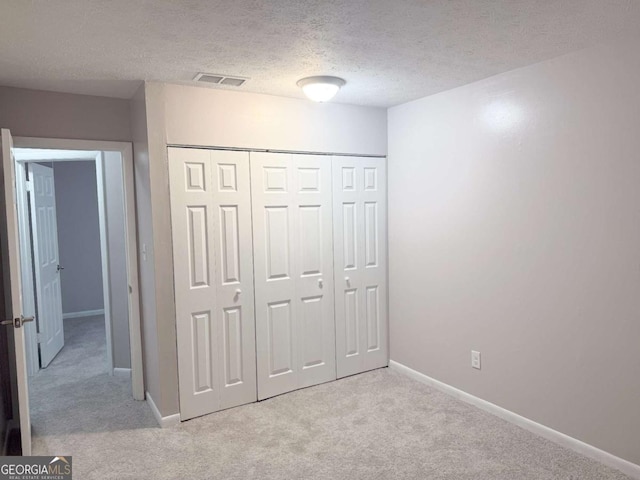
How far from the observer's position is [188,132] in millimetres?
3098

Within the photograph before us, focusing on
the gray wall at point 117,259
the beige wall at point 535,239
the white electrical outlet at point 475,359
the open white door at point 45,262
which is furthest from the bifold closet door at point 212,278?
the open white door at point 45,262

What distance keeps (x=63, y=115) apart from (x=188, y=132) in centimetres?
88

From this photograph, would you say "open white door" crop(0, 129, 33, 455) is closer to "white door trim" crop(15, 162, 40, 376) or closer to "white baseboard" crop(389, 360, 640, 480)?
"white door trim" crop(15, 162, 40, 376)

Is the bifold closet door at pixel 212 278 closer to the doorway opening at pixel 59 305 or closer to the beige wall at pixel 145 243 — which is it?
the beige wall at pixel 145 243

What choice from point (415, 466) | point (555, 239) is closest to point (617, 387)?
point (555, 239)

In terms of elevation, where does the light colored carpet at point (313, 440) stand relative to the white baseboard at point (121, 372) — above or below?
below

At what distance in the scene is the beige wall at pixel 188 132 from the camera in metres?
3.01

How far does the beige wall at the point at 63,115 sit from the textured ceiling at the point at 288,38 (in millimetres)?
102

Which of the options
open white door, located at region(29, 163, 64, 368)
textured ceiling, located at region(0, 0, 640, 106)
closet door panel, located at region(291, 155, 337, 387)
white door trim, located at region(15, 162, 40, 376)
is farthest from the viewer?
open white door, located at region(29, 163, 64, 368)

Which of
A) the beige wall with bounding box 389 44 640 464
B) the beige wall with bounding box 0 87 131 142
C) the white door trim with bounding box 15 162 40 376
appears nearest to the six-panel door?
the beige wall with bounding box 389 44 640 464

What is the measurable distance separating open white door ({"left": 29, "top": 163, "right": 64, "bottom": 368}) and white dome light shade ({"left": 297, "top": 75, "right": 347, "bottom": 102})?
Result: 9.98ft

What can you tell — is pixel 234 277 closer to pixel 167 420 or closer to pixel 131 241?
pixel 131 241

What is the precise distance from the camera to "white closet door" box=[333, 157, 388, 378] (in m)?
3.82

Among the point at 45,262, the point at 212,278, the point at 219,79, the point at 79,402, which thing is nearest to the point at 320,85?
the point at 219,79
